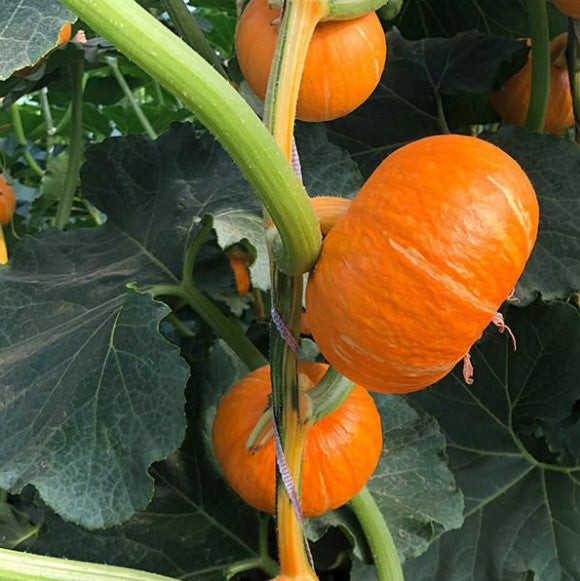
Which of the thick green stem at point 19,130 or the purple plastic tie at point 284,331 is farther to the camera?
the thick green stem at point 19,130

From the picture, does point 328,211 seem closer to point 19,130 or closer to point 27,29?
point 27,29

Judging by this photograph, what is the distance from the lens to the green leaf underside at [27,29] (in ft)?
1.68

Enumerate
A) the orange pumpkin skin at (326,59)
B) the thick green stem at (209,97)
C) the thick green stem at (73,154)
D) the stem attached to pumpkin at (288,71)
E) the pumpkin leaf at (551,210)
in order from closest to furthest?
the thick green stem at (209,97) < the stem attached to pumpkin at (288,71) < the orange pumpkin skin at (326,59) < the pumpkin leaf at (551,210) < the thick green stem at (73,154)

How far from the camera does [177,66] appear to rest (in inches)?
15.7

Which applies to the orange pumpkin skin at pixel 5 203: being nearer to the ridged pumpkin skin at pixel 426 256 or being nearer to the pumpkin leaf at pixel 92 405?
the pumpkin leaf at pixel 92 405

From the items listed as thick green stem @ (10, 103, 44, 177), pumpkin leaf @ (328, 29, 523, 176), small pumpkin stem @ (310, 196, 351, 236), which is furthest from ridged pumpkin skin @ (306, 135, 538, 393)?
thick green stem @ (10, 103, 44, 177)

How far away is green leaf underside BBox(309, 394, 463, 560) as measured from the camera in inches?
31.8

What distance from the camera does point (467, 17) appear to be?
1099 millimetres

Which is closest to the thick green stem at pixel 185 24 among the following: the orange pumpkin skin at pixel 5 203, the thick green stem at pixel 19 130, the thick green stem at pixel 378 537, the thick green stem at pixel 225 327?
the thick green stem at pixel 225 327

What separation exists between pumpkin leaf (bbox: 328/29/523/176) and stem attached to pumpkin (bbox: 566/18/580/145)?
84mm

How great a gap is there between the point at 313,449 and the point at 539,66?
1.74 ft

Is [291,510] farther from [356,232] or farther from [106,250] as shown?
[106,250]

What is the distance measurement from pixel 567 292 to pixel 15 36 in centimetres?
60

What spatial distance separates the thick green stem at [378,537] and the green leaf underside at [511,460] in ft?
0.61
